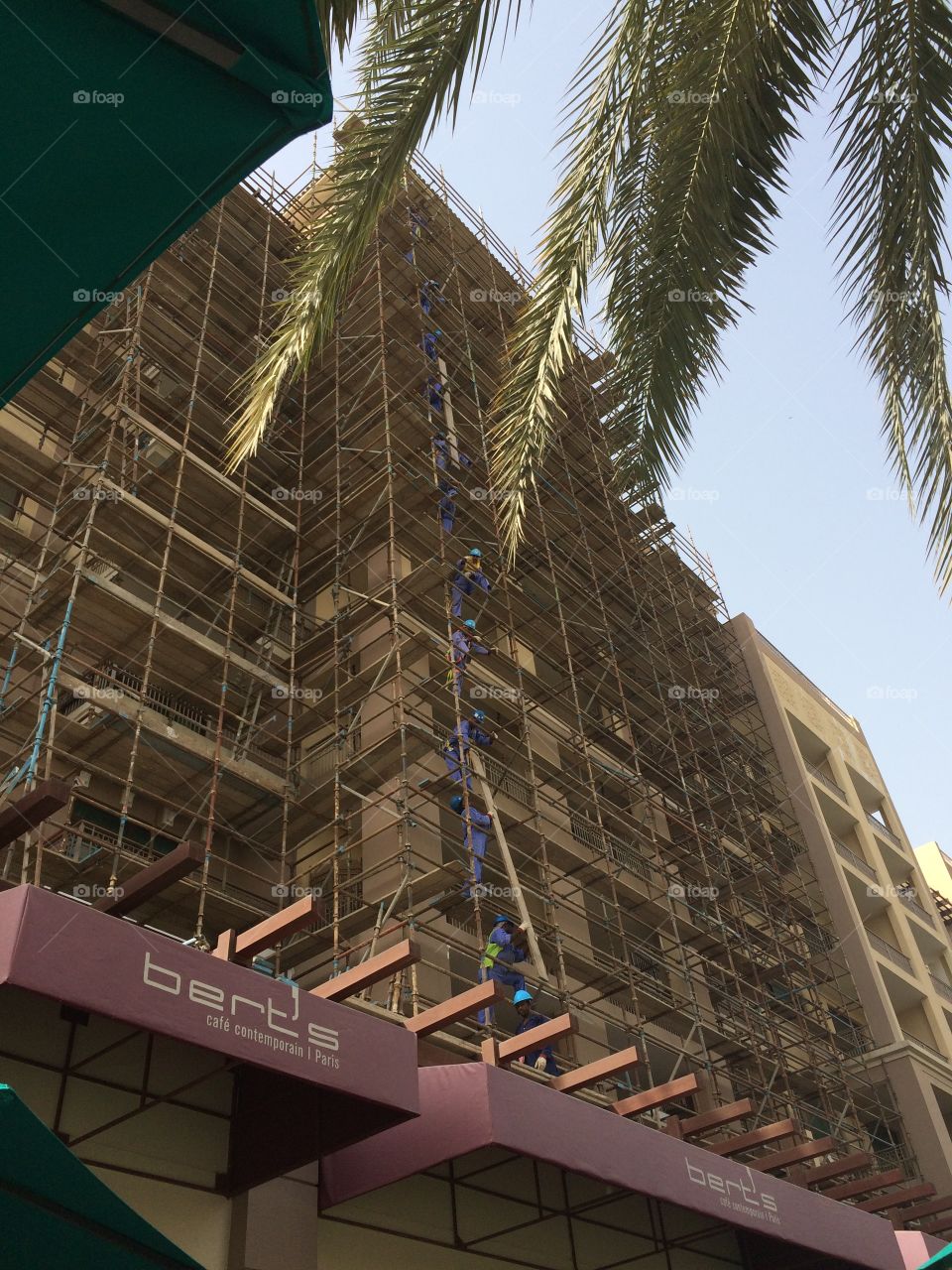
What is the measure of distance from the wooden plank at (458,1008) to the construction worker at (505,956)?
3071 millimetres

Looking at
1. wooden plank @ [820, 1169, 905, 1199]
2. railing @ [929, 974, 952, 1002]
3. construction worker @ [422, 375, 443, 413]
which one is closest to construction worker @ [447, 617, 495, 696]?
construction worker @ [422, 375, 443, 413]

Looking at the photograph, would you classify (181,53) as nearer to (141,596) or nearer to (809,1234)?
(809,1234)

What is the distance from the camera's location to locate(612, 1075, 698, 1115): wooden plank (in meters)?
→ 13.3

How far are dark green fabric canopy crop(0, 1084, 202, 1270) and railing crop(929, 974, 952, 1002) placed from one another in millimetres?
31336

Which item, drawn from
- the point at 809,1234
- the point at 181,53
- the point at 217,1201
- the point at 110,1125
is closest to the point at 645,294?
the point at 181,53

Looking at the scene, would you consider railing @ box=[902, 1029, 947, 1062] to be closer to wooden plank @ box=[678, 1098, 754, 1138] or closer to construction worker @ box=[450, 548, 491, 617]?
wooden plank @ box=[678, 1098, 754, 1138]

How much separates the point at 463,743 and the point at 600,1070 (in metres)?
6.24

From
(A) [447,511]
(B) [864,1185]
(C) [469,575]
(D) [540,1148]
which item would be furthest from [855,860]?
(D) [540,1148]

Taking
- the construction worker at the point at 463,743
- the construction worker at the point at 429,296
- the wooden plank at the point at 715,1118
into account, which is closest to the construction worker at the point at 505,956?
the construction worker at the point at 463,743

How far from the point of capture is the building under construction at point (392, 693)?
17188 mm

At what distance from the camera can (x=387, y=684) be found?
19.0 meters

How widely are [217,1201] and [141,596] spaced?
1168cm

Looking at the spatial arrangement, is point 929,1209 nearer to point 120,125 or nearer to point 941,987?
point 941,987

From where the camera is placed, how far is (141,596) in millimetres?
20375
